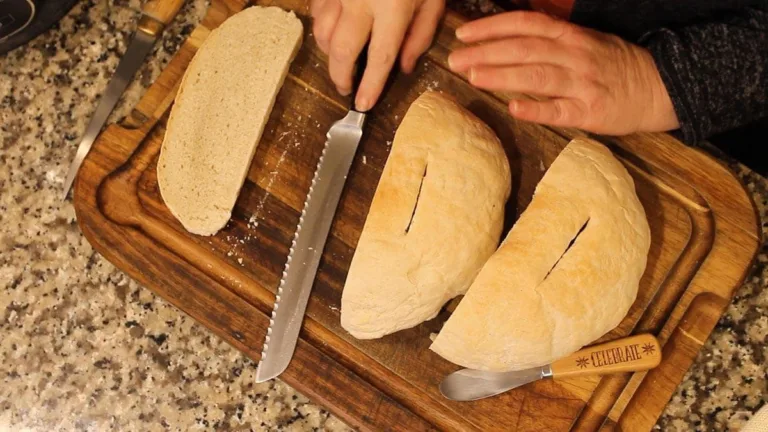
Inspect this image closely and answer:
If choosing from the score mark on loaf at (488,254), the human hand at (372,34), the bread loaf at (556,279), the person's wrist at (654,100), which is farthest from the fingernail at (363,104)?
the person's wrist at (654,100)

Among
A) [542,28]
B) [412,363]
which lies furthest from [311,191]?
[542,28]

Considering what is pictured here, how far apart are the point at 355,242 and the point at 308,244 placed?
0.09m

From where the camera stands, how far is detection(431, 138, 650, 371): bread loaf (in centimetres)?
104

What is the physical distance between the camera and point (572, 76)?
1.13m

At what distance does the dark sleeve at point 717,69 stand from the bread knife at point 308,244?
21.6 inches

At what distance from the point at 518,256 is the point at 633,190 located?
Answer: 26cm

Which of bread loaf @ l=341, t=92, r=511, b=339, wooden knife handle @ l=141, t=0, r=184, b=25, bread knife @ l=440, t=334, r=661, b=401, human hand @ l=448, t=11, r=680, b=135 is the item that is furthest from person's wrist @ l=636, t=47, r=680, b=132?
wooden knife handle @ l=141, t=0, r=184, b=25

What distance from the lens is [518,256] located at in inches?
41.3

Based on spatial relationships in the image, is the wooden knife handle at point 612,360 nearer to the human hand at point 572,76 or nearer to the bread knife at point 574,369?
the bread knife at point 574,369

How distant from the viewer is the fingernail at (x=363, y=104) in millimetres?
1194

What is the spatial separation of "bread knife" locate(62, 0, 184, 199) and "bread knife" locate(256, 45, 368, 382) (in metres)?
0.42

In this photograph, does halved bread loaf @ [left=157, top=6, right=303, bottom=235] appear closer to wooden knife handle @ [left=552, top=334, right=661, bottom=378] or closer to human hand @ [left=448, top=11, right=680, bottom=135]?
human hand @ [left=448, top=11, right=680, bottom=135]

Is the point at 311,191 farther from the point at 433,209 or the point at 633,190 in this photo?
the point at 633,190

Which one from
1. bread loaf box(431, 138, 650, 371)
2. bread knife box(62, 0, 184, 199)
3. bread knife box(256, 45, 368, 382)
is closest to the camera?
bread loaf box(431, 138, 650, 371)
